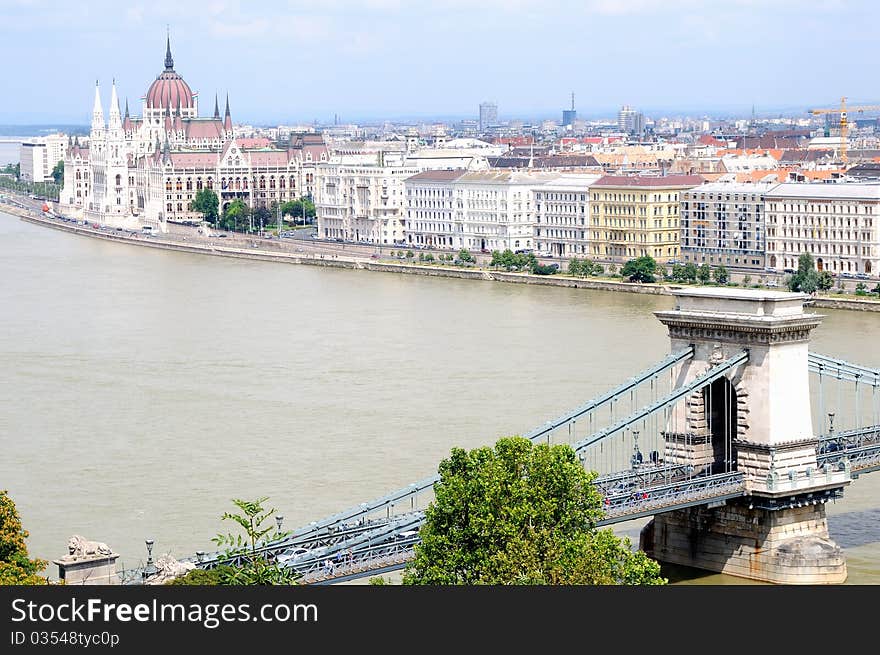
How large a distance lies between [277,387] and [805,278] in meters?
12.4

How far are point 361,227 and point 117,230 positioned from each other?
33.0 feet

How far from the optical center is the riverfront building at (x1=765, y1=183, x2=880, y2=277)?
31.9m

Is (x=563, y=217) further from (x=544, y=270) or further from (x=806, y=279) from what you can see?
(x=806, y=279)

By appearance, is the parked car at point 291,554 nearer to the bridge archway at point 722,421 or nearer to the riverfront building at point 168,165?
the bridge archway at point 722,421

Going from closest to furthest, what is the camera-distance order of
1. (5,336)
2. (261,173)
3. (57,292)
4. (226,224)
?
(5,336) < (57,292) < (226,224) < (261,173)

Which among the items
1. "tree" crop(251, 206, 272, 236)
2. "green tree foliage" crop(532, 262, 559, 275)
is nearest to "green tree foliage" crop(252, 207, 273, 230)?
"tree" crop(251, 206, 272, 236)

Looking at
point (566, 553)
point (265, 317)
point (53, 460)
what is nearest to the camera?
point (566, 553)

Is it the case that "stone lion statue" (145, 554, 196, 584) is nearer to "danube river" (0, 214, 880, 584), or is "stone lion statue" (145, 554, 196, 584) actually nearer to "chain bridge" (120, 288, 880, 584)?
"chain bridge" (120, 288, 880, 584)

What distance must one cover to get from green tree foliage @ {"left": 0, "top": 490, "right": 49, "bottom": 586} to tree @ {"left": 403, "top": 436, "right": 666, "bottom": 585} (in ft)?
5.85

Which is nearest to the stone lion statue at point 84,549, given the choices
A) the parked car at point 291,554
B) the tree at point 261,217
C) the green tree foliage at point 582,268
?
the parked car at point 291,554

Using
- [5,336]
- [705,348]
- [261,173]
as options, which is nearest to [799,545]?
[705,348]

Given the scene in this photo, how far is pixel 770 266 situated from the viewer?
33.7 meters

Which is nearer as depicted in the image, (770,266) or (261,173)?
(770,266)

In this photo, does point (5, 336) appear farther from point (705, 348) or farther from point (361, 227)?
point (361, 227)
